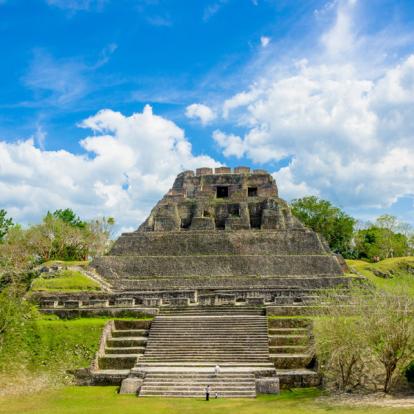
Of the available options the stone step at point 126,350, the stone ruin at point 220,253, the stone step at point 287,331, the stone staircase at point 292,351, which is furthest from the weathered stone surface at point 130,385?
the stone ruin at point 220,253

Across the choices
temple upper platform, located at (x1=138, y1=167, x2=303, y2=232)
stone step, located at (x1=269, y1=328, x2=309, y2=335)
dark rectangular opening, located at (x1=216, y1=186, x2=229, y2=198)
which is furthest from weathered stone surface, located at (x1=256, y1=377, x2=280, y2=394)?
dark rectangular opening, located at (x1=216, y1=186, x2=229, y2=198)

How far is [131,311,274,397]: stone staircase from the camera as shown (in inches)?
536

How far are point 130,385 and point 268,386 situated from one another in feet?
13.3

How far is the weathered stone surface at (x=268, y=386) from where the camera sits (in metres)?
Result: 13.5

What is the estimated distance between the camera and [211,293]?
74.7ft

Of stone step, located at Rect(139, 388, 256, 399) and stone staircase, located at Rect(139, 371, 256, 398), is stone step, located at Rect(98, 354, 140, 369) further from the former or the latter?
stone step, located at Rect(139, 388, 256, 399)

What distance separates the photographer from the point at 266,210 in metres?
30.3

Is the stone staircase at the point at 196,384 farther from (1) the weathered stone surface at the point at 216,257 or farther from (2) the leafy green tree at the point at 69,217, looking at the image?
(2) the leafy green tree at the point at 69,217

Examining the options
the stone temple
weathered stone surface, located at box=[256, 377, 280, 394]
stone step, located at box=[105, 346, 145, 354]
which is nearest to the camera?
weathered stone surface, located at box=[256, 377, 280, 394]

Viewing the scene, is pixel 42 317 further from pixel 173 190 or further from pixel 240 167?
pixel 240 167

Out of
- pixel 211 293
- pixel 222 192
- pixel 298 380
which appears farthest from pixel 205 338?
pixel 222 192

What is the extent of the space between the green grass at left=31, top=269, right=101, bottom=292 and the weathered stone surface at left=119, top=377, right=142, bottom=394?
32.1 feet

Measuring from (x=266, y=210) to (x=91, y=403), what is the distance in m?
19.7

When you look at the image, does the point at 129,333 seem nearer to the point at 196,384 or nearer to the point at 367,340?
the point at 196,384
